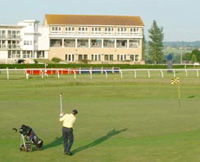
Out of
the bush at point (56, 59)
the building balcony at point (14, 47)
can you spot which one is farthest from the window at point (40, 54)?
the bush at point (56, 59)

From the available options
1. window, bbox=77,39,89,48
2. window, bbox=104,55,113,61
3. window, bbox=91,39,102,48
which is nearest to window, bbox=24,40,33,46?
window, bbox=77,39,89,48

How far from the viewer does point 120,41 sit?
121m

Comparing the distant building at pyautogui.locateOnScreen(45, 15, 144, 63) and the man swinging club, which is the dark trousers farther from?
the distant building at pyautogui.locateOnScreen(45, 15, 144, 63)

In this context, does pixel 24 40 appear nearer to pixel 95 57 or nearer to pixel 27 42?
pixel 27 42

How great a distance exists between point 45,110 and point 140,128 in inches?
314

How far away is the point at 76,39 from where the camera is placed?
117625 mm

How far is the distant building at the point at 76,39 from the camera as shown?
371 ft

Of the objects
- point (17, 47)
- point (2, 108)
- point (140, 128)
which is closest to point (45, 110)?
point (2, 108)

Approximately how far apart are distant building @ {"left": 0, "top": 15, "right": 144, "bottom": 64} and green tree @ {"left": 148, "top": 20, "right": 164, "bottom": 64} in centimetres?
1148

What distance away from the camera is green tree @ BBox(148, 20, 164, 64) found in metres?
132

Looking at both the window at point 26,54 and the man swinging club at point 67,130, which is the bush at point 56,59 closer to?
the window at point 26,54

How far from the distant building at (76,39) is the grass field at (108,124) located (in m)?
70.5

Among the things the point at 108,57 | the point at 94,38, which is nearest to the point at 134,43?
the point at 108,57

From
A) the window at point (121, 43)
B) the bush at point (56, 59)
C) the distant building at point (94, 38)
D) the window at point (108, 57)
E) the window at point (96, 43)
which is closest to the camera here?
the bush at point (56, 59)
